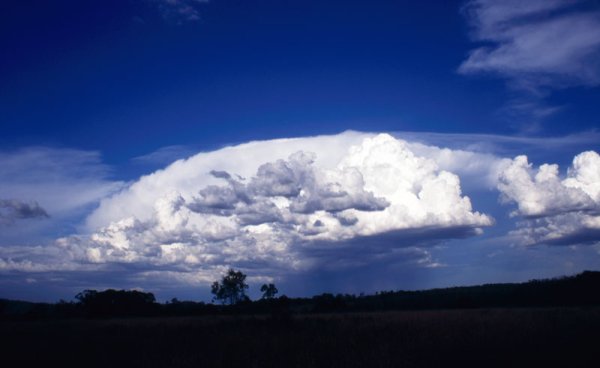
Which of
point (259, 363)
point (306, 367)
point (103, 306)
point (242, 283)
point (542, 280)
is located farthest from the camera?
point (242, 283)

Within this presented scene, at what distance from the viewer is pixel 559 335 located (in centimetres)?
1703

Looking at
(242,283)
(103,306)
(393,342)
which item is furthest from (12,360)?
(242,283)

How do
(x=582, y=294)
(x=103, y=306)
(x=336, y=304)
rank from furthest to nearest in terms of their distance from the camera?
(x=336, y=304), (x=103, y=306), (x=582, y=294)

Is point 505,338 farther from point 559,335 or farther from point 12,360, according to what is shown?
point 12,360

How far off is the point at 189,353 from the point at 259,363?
12.5 feet

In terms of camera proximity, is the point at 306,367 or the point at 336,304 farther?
the point at 336,304

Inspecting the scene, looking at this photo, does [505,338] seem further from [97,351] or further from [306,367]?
[97,351]

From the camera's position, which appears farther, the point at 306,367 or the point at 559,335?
the point at 559,335

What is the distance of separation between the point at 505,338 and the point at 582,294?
6045 centimetres

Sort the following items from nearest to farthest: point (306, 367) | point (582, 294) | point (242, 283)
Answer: point (306, 367), point (582, 294), point (242, 283)

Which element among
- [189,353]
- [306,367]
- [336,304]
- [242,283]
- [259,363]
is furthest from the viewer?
[242,283]

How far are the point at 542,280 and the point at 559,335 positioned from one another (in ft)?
266

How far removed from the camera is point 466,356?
13.7 m

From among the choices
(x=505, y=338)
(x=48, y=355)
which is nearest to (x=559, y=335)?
(x=505, y=338)
